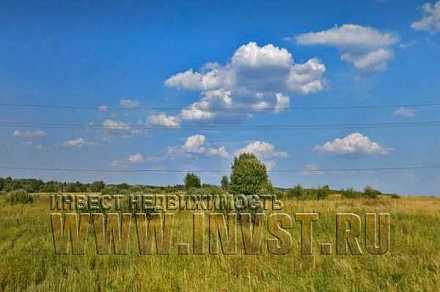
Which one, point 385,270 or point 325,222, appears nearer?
point 385,270

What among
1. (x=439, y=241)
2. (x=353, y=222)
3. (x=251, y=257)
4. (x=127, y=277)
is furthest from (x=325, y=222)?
(x=127, y=277)

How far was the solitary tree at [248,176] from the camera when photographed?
20.3 m

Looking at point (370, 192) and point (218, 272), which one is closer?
point (218, 272)

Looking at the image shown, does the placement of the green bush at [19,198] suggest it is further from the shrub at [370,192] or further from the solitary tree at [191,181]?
the shrub at [370,192]

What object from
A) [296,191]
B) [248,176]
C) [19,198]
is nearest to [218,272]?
[248,176]

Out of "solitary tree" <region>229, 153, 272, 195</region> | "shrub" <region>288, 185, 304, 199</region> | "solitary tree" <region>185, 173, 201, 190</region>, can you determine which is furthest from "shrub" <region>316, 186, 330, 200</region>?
"solitary tree" <region>229, 153, 272, 195</region>

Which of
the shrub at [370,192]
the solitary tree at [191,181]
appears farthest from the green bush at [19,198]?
the shrub at [370,192]

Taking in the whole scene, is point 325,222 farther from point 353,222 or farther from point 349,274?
point 349,274

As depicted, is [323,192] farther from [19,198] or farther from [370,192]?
[19,198]

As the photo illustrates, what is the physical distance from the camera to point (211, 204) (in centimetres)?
2311

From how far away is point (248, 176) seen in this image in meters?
20.3

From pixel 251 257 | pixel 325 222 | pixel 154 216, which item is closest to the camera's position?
pixel 251 257

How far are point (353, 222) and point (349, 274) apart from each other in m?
9.99

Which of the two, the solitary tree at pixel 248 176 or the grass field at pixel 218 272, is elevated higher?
the solitary tree at pixel 248 176
